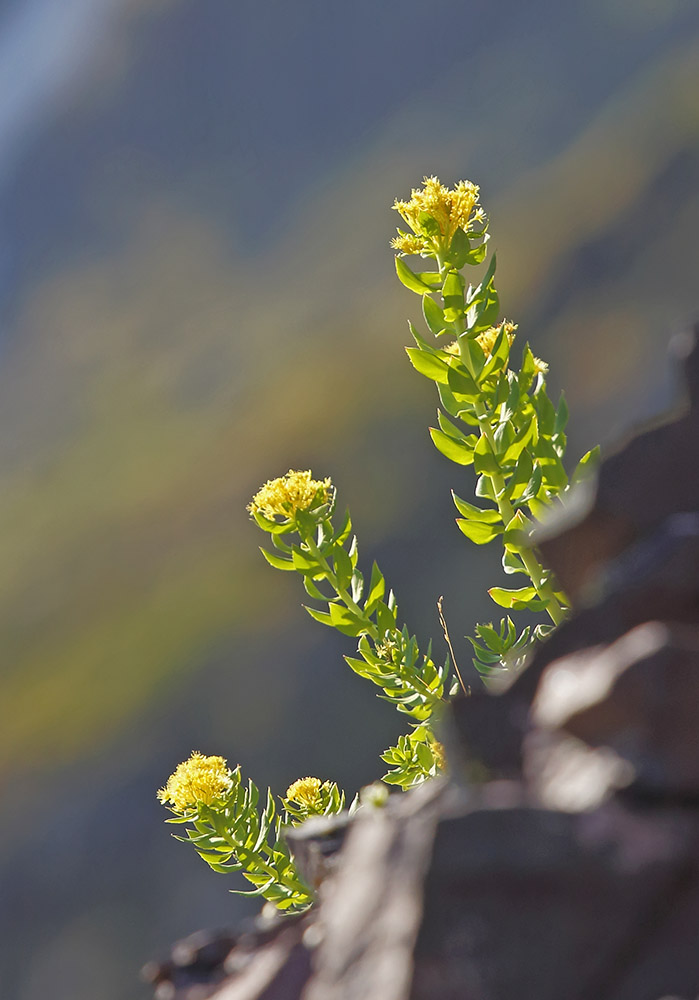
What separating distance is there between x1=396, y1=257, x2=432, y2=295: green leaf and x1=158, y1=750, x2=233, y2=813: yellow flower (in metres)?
0.46

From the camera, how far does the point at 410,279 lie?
2.49ft

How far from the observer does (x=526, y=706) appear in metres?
0.41

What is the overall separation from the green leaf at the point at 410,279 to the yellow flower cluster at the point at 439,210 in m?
0.04

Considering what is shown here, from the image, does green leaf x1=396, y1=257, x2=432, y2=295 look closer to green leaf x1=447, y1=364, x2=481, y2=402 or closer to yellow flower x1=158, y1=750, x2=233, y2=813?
green leaf x1=447, y1=364, x2=481, y2=402

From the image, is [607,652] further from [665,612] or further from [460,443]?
[460,443]

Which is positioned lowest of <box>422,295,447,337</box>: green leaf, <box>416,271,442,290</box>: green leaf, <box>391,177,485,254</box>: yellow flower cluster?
<box>422,295,447,337</box>: green leaf

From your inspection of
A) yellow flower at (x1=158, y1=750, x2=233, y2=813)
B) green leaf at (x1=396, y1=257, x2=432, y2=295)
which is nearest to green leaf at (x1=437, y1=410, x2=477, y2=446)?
green leaf at (x1=396, y1=257, x2=432, y2=295)

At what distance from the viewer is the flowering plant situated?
0.75m

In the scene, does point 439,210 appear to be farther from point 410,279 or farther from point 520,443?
point 520,443

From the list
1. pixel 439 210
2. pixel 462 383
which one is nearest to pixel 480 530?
pixel 462 383

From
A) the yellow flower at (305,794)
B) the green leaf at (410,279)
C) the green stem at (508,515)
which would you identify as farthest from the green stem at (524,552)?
the yellow flower at (305,794)

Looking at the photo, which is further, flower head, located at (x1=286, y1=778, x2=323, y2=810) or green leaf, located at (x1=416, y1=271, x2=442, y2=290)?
flower head, located at (x1=286, y1=778, x2=323, y2=810)

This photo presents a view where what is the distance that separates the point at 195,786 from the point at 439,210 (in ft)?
1.78

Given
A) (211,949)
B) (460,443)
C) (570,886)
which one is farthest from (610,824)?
(460,443)
